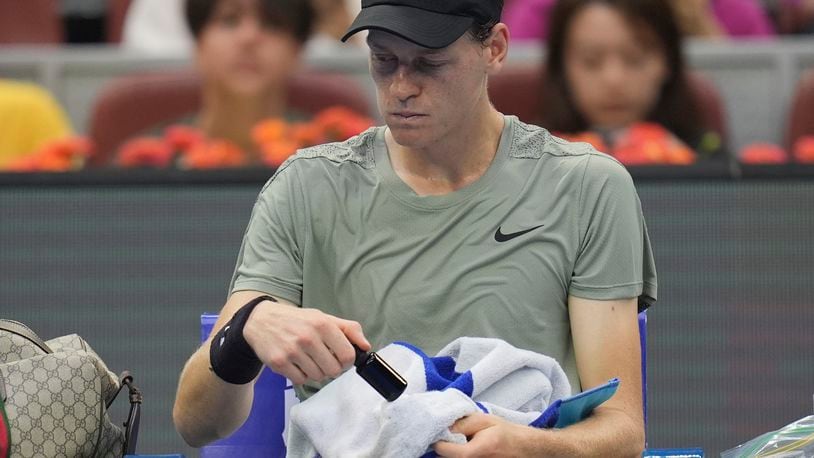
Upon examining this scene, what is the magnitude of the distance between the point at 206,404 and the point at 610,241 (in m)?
0.75

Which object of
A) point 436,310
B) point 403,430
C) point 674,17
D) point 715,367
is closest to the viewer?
point 403,430

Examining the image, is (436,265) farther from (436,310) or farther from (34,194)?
(34,194)

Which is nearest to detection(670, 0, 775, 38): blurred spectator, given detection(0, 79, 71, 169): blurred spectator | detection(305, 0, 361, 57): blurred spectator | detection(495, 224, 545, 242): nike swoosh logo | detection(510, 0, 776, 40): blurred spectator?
detection(510, 0, 776, 40): blurred spectator

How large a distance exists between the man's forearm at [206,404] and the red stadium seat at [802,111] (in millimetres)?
3070

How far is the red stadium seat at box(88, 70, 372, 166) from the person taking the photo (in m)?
5.46

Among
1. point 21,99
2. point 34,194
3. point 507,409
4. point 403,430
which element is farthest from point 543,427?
point 21,99

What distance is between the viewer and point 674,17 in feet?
17.2

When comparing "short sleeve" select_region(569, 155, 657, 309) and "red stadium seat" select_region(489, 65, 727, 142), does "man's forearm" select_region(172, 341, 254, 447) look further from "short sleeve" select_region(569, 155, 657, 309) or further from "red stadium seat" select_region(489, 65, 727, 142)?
"red stadium seat" select_region(489, 65, 727, 142)

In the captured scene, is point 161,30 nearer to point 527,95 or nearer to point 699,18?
point 527,95

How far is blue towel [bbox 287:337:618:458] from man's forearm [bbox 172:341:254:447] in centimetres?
15

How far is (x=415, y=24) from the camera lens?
264 cm

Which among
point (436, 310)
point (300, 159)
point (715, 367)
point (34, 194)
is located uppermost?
point (300, 159)

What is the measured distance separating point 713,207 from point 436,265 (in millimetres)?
1641

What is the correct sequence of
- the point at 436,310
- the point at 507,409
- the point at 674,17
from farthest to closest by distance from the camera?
the point at 674,17 < the point at 436,310 < the point at 507,409
